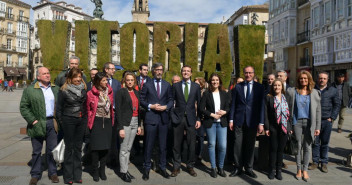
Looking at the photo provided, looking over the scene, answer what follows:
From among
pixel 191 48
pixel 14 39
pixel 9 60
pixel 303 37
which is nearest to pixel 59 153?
pixel 191 48

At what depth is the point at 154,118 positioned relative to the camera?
5.23 m

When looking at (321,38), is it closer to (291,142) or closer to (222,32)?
(222,32)

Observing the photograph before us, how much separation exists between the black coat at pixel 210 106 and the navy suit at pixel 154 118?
635mm

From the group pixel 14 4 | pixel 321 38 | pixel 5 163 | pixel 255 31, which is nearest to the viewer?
pixel 5 163

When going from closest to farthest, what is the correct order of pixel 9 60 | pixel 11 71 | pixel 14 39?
pixel 11 71 → pixel 9 60 → pixel 14 39

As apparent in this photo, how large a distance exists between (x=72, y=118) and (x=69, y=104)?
24 centimetres

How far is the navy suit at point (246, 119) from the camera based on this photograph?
529 cm

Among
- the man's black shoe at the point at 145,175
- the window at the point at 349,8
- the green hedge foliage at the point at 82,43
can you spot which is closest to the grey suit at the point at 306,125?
the man's black shoe at the point at 145,175

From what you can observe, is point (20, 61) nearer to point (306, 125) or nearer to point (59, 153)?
point (59, 153)

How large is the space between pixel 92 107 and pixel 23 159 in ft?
8.99

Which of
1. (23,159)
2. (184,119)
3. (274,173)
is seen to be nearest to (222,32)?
(184,119)

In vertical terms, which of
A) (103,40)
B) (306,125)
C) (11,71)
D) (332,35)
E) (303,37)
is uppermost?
(303,37)

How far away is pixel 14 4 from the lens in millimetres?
60281

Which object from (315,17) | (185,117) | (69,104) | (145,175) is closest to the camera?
(69,104)
